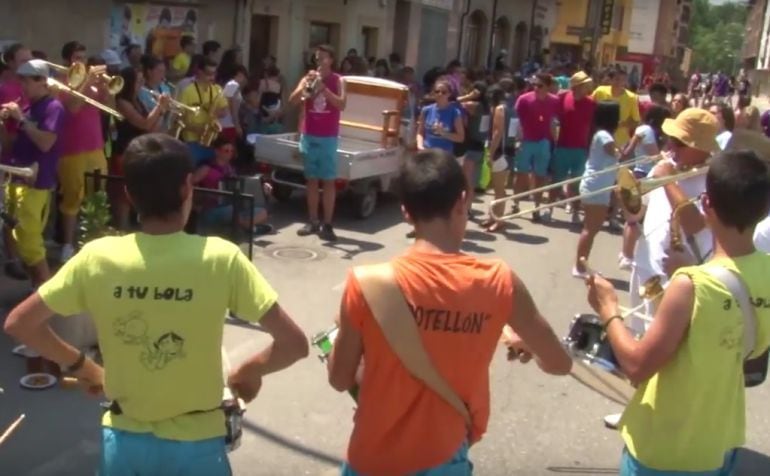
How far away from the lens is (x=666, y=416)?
10.3ft

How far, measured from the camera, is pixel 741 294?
308cm

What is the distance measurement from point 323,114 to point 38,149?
3323 millimetres

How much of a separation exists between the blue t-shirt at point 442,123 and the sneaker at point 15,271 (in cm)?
441

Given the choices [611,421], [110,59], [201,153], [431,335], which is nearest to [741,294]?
[431,335]

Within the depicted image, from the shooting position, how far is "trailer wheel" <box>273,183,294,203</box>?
1169 cm

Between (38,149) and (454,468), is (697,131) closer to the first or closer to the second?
(454,468)

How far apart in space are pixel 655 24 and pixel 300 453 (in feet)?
207

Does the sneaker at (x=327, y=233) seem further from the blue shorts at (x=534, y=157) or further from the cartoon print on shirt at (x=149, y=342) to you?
the cartoon print on shirt at (x=149, y=342)

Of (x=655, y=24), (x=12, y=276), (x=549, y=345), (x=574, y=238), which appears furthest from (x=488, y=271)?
(x=655, y=24)

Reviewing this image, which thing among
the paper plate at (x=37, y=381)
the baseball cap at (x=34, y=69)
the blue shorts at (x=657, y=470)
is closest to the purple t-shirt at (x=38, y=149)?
the baseball cap at (x=34, y=69)

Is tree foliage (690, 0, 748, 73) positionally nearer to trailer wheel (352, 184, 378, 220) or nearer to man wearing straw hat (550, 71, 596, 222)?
man wearing straw hat (550, 71, 596, 222)

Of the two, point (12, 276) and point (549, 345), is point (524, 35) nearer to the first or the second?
point (12, 276)

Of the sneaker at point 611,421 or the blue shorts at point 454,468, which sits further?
the sneaker at point 611,421

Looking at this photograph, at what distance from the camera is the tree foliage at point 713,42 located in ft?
390
